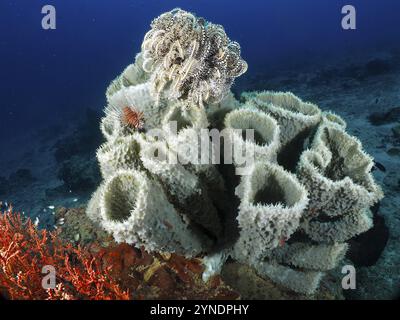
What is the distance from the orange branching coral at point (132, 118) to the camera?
3221 millimetres

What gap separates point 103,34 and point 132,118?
137 m

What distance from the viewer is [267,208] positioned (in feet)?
7.36

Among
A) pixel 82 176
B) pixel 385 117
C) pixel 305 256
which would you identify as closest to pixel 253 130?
pixel 305 256

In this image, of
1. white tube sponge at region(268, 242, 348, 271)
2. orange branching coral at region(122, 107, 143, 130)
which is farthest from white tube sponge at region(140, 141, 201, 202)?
white tube sponge at region(268, 242, 348, 271)

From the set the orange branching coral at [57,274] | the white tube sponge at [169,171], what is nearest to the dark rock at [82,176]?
the orange branching coral at [57,274]

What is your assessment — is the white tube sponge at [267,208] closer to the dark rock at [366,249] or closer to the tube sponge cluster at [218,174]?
the tube sponge cluster at [218,174]

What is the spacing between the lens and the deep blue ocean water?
185ft

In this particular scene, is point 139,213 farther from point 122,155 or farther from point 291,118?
point 291,118

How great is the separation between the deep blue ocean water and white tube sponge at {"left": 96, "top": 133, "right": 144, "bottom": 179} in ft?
116

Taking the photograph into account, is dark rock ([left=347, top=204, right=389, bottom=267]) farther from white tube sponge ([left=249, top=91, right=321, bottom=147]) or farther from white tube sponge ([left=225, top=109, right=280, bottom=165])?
white tube sponge ([left=225, top=109, right=280, bottom=165])

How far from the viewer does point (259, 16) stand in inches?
5295
